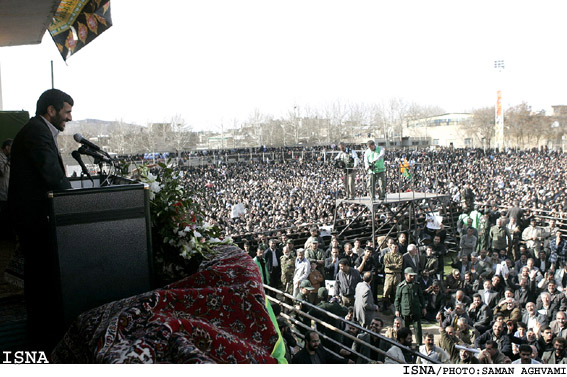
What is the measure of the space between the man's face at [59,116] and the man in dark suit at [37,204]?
0.07 m

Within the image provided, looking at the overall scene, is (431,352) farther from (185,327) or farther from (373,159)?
(373,159)

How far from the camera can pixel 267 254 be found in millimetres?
9047

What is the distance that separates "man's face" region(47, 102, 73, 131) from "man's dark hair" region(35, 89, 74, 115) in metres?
0.01

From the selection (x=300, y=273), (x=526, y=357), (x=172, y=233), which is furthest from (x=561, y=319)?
(x=172, y=233)

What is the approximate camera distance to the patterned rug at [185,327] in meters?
1.62

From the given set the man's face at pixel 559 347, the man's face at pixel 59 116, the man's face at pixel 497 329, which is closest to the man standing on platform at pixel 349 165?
the man's face at pixel 497 329

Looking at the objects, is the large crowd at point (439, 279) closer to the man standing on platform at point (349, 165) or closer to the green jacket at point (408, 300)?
the green jacket at point (408, 300)

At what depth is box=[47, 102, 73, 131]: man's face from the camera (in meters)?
2.27

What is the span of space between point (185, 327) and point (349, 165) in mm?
10082

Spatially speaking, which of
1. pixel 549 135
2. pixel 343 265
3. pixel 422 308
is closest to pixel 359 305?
pixel 343 265

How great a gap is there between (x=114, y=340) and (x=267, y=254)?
7.44 m

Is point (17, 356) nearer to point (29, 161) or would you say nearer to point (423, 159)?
point (29, 161)

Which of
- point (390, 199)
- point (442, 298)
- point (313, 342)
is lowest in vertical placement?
point (442, 298)

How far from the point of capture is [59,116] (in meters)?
2.29
